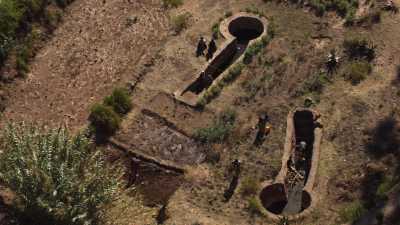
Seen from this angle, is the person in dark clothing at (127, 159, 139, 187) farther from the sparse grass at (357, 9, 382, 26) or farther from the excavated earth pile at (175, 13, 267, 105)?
the sparse grass at (357, 9, 382, 26)

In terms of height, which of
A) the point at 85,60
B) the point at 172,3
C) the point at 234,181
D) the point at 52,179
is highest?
the point at 172,3

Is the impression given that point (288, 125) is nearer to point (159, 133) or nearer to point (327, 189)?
point (327, 189)

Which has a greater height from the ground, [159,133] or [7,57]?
[7,57]

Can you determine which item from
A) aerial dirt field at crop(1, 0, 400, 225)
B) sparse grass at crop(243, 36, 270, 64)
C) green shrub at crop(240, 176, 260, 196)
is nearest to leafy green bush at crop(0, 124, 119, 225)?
aerial dirt field at crop(1, 0, 400, 225)

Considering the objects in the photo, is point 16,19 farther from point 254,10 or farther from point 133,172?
point 254,10

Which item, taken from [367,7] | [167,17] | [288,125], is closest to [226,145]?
[288,125]

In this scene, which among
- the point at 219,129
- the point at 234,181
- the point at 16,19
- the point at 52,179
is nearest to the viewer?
the point at 52,179

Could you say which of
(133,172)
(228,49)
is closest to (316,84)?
(228,49)
